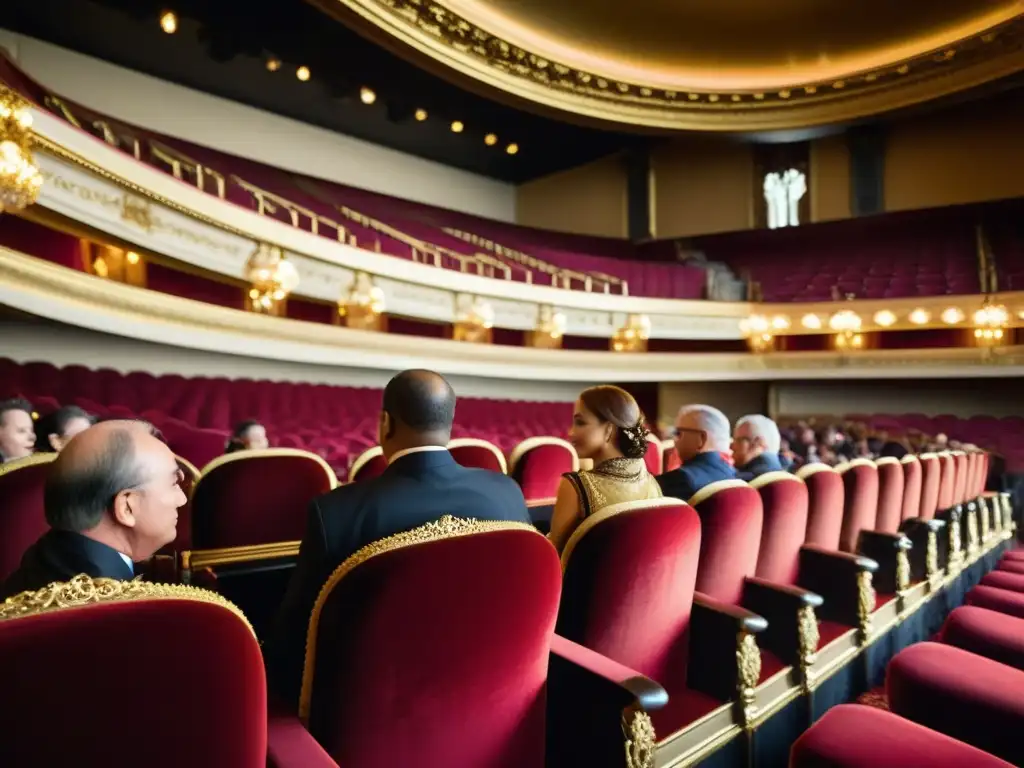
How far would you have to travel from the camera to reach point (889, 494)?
246 cm

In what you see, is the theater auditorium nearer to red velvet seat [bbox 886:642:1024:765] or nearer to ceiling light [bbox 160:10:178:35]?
red velvet seat [bbox 886:642:1024:765]

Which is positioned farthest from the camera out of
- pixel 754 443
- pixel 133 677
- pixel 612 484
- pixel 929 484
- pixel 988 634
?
pixel 929 484

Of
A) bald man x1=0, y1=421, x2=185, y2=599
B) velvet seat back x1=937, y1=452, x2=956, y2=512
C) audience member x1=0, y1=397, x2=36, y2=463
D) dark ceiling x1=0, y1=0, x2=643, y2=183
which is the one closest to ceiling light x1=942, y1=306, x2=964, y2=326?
dark ceiling x1=0, y1=0, x2=643, y2=183

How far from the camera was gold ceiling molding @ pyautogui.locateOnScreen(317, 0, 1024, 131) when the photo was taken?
253 inches

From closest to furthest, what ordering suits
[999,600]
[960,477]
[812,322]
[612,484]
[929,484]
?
[612,484] → [999,600] → [929,484] → [960,477] → [812,322]

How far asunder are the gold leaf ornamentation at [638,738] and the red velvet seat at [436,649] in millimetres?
22

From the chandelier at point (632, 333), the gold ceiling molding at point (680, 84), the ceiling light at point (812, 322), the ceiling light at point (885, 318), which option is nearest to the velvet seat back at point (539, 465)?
Result: the gold ceiling molding at point (680, 84)

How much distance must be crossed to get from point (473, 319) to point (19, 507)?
218 inches

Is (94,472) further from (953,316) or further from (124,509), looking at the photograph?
(953,316)

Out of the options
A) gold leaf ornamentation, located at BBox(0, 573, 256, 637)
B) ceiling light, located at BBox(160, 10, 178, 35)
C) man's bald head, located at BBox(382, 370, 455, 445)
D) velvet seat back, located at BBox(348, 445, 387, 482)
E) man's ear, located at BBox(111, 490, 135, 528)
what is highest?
ceiling light, located at BBox(160, 10, 178, 35)

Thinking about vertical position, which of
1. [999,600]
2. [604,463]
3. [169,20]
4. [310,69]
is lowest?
[999,600]

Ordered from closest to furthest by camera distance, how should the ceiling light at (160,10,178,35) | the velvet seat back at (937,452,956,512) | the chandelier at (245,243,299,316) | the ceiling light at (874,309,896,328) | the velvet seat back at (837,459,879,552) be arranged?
the velvet seat back at (837,459,879,552) < the velvet seat back at (937,452,956,512) < the chandelier at (245,243,299,316) < the ceiling light at (160,10,178,35) < the ceiling light at (874,309,896,328)

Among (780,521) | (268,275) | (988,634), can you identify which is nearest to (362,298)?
(268,275)

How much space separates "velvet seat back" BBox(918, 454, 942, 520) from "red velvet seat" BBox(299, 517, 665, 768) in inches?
103
